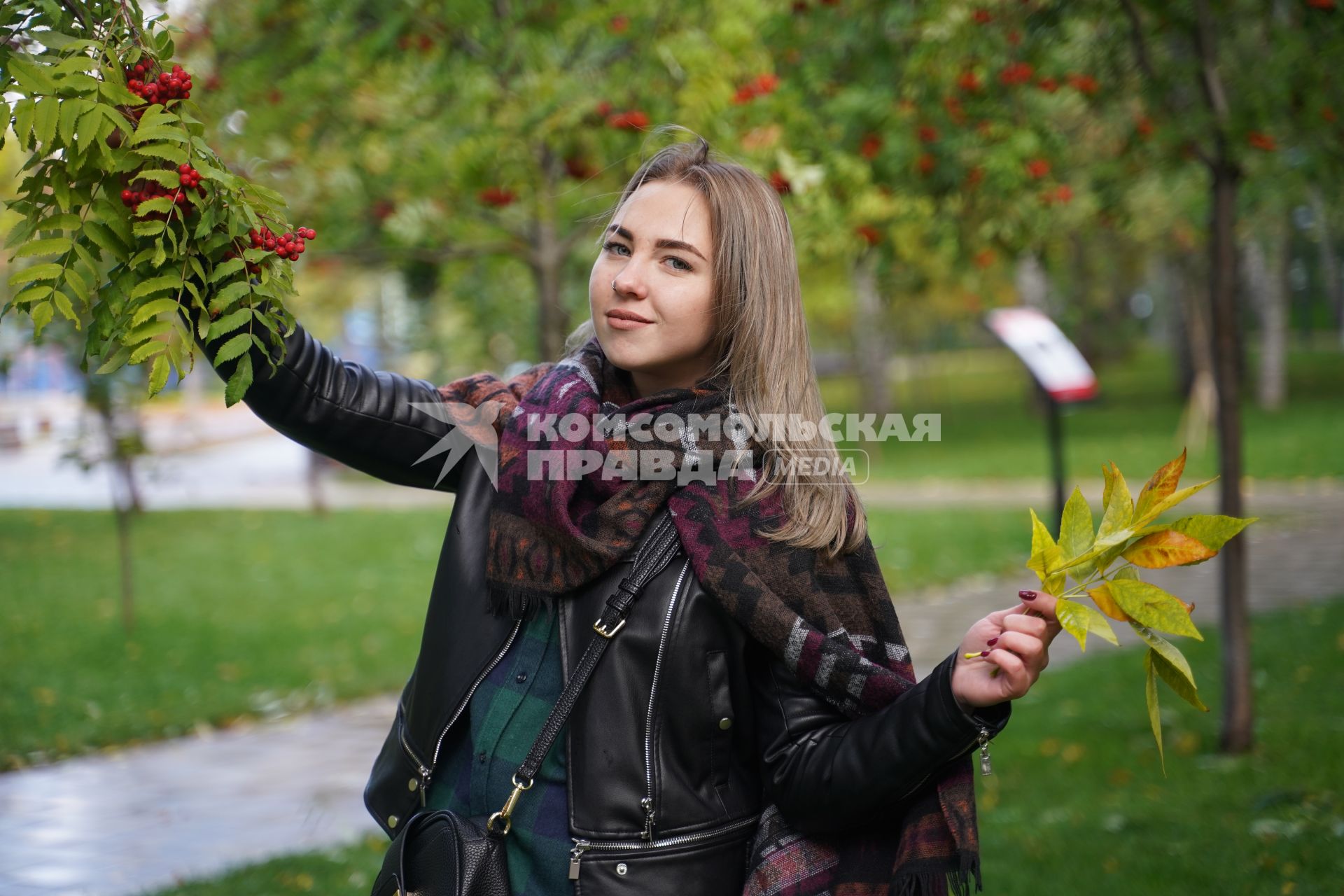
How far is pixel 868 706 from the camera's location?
1993mm

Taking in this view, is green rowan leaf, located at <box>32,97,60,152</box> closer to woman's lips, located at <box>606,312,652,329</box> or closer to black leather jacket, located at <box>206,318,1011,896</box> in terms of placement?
black leather jacket, located at <box>206,318,1011,896</box>

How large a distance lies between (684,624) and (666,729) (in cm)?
16

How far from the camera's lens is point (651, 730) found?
6.48 ft

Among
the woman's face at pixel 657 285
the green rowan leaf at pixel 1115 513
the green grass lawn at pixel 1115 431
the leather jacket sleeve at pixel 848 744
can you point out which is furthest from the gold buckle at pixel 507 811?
the green grass lawn at pixel 1115 431

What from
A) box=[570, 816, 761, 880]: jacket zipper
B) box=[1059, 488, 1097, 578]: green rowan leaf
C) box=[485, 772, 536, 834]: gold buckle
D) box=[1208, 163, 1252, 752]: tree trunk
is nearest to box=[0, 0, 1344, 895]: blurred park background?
box=[1208, 163, 1252, 752]: tree trunk

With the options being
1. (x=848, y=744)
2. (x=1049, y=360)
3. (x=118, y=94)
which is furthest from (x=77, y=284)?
(x=1049, y=360)

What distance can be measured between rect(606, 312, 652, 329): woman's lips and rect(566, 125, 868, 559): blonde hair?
13 cm

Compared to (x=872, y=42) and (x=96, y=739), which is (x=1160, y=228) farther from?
(x=96, y=739)

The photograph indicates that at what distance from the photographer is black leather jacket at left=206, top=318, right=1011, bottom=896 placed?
1.91m

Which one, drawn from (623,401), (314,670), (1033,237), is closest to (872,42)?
(1033,237)

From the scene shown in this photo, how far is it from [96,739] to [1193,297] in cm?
2153

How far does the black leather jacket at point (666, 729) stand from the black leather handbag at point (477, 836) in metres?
0.03

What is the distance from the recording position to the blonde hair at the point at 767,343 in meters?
2.12

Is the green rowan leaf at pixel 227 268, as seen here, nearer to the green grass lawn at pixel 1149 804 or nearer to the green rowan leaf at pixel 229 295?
the green rowan leaf at pixel 229 295
